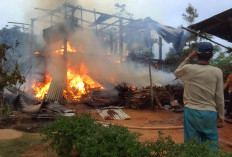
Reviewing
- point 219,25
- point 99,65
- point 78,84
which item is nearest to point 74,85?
point 78,84

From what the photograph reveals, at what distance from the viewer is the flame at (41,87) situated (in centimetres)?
1402

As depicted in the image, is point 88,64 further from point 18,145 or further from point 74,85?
point 18,145

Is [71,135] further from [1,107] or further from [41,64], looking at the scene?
[41,64]

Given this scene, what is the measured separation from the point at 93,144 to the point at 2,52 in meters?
6.99

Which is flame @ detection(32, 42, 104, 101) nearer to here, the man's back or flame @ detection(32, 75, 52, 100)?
flame @ detection(32, 75, 52, 100)

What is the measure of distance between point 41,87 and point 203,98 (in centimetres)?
1355

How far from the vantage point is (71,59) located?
14836 mm

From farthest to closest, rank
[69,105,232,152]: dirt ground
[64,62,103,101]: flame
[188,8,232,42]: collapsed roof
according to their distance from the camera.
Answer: [64,62,103,101]: flame, [188,8,232,42]: collapsed roof, [69,105,232,152]: dirt ground

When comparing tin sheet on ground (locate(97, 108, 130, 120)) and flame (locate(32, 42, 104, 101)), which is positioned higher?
flame (locate(32, 42, 104, 101))

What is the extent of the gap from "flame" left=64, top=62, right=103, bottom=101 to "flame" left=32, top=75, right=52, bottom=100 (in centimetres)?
160

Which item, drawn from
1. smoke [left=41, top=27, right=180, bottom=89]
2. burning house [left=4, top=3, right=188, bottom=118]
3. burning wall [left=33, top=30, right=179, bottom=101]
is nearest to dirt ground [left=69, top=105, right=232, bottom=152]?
burning house [left=4, top=3, right=188, bottom=118]

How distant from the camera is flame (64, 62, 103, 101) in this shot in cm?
1333

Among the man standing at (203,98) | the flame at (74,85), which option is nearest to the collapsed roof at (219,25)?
the man standing at (203,98)

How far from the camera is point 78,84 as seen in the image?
1434 cm
